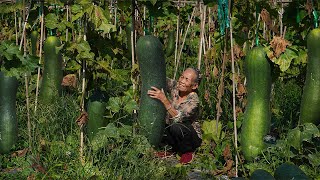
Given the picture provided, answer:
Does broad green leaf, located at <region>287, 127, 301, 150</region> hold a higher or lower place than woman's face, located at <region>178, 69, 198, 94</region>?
lower

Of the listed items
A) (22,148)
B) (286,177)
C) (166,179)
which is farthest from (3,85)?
(286,177)

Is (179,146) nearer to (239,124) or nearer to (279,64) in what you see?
(239,124)

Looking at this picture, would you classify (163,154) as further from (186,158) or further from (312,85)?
(312,85)

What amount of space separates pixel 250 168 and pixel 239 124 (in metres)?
1.09

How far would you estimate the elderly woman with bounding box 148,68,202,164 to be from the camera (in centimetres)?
662

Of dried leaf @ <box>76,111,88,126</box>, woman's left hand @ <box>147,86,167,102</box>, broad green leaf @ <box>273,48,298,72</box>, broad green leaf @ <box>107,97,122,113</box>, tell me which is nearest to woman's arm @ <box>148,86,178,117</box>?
woman's left hand @ <box>147,86,167,102</box>

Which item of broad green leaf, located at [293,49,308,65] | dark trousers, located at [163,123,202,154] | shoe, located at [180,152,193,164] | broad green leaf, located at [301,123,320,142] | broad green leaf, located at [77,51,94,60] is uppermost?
broad green leaf, located at [77,51,94,60]

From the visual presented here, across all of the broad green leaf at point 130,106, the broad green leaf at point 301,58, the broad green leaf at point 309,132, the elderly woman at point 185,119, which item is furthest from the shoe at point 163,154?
the broad green leaf at point 301,58

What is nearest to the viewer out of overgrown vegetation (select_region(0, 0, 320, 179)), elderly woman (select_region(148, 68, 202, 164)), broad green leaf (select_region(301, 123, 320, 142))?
overgrown vegetation (select_region(0, 0, 320, 179))

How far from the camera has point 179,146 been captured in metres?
6.69

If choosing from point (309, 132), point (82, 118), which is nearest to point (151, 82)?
point (82, 118)

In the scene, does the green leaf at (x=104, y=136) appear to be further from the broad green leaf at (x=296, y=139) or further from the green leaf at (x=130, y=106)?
the broad green leaf at (x=296, y=139)

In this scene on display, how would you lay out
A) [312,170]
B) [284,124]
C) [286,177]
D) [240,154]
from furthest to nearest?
[284,124] → [240,154] → [312,170] → [286,177]

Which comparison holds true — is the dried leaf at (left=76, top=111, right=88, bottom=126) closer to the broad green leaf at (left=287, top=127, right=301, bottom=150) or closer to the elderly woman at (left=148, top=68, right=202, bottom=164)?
the elderly woman at (left=148, top=68, right=202, bottom=164)
